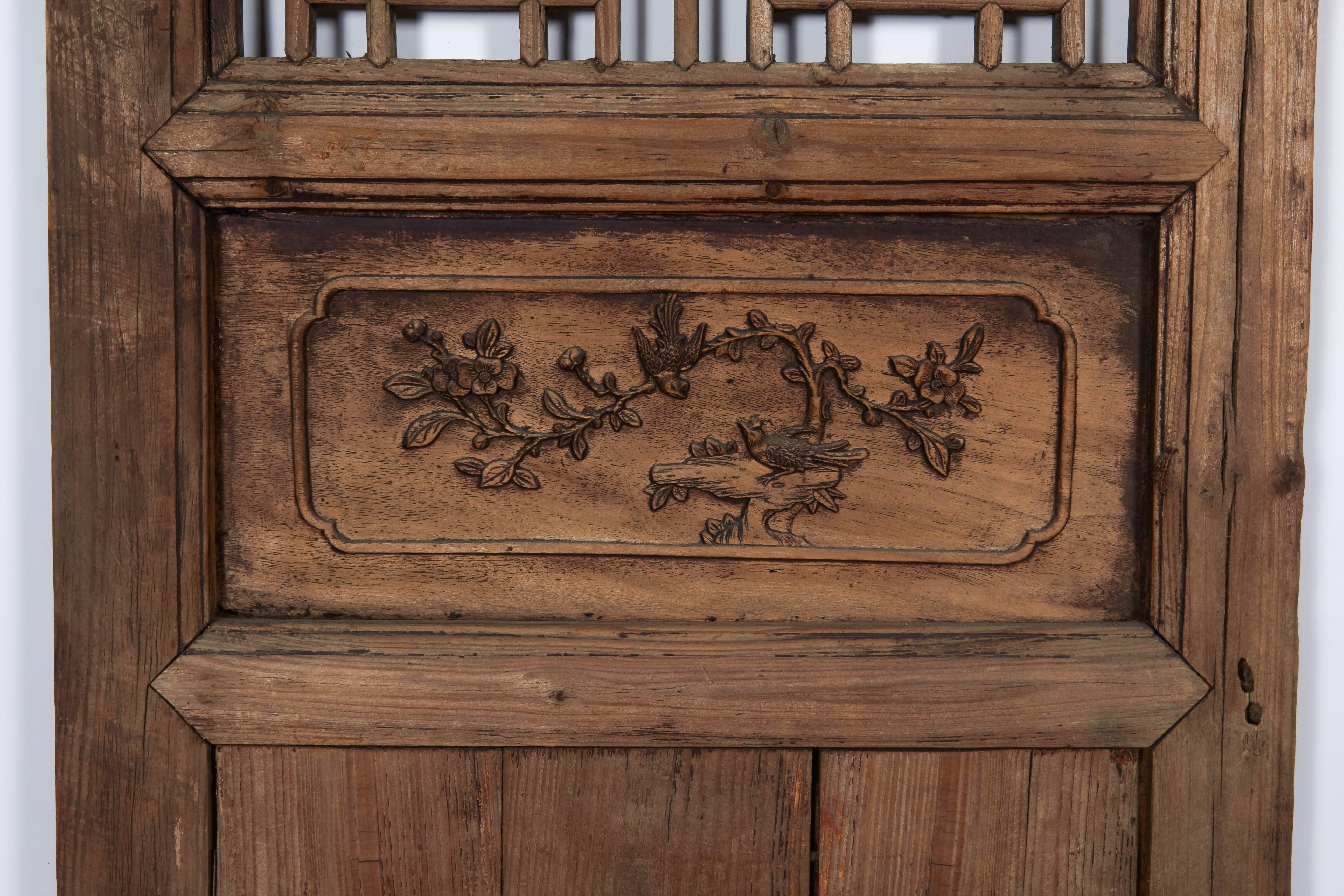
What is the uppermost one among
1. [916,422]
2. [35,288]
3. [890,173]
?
[890,173]

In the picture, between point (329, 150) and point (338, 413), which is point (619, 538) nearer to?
point (338, 413)

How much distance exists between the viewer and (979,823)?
0.82m

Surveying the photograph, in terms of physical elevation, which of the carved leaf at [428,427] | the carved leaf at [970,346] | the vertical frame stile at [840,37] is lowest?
the carved leaf at [428,427]

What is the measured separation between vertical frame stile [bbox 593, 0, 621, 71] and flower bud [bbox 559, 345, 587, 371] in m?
0.25

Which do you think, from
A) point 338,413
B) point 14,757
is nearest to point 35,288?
point 338,413

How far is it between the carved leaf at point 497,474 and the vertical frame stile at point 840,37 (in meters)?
0.47

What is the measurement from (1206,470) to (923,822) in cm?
42

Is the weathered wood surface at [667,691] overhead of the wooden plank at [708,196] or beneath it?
beneath

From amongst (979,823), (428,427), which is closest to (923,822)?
(979,823)

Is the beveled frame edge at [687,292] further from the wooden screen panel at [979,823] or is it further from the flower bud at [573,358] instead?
the wooden screen panel at [979,823]

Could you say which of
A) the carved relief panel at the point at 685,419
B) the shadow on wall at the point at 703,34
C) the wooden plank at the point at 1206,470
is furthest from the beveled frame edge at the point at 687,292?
the shadow on wall at the point at 703,34

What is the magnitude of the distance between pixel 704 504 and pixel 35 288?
677 millimetres

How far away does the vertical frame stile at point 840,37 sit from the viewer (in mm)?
787

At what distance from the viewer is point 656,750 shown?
0.82 meters
